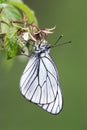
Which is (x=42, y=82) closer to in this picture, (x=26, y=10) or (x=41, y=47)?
(x=41, y=47)

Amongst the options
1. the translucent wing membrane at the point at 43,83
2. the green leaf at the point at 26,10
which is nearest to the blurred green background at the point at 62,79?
the translucent wing membrane at the point at 43,83

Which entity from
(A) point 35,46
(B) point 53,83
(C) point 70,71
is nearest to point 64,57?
(C) point 70,71

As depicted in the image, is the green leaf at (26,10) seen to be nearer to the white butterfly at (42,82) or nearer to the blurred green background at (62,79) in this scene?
the white butterfly at (42,82)

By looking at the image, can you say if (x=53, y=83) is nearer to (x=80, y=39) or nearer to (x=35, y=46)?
(x=35, y=46)

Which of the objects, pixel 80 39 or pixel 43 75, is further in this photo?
pixel 80 39

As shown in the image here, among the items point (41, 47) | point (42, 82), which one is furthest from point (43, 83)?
point (41, 47)

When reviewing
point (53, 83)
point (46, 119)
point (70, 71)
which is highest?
point (53, 83)

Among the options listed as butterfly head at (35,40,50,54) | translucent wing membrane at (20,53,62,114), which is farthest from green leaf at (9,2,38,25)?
translucent wing membrane at (20,53,62,114)
